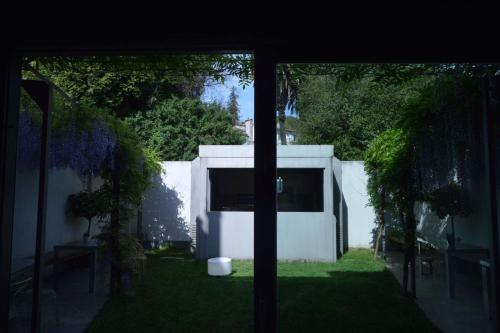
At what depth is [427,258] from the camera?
5.18 ft

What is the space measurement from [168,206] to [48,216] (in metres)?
0.87

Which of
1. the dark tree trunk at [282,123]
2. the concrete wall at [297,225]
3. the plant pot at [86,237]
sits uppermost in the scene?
the dark tree trunk at [282,123]

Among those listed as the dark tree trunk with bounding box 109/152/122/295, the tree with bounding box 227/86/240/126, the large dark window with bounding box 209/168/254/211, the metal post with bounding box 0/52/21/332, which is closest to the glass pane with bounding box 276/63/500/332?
the large dark window with bounding box 209/168/254/211

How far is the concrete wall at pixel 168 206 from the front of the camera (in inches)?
92.4

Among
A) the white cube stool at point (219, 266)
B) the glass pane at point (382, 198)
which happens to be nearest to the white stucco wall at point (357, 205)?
the glass pane at point (382, 198)

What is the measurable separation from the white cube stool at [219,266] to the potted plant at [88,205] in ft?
2.42

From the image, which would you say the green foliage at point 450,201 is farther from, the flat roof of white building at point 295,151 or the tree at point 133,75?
the tree at point 133,75

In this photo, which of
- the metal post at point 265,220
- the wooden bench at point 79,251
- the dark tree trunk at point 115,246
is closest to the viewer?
the metal post at point 265,220

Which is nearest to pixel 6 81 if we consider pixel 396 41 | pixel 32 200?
pixel 32 200

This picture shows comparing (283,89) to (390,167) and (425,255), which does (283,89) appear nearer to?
(390,167)

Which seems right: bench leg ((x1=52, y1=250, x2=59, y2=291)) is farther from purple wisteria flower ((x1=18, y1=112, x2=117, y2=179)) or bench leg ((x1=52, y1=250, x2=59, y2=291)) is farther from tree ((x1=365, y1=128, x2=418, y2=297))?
tree ((x1=365, y1=128, x2=418, y2=297))

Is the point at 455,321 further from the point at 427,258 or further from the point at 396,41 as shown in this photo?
the point at 396,41

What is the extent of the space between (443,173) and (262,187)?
0.81 meters

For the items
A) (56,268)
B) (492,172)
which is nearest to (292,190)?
(492,172)
